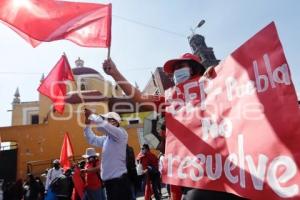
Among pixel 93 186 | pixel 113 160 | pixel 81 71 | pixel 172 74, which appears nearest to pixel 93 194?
pixel 93 186

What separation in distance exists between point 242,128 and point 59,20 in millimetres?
3038

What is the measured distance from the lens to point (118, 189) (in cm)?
487

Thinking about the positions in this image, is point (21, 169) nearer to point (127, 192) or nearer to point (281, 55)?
point (127, 192)

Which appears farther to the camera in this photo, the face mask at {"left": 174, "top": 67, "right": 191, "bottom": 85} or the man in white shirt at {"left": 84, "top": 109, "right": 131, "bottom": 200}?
the man in white shirt at {"left": 84, "top": 109, "right": 131, "bottom": 200}

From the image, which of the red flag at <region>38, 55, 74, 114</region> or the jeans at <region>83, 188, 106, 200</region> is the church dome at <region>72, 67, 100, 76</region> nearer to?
the red flag at <region>38, 55, 74, 114</region>

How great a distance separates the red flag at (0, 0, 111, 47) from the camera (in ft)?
14.9

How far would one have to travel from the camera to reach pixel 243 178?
236cm

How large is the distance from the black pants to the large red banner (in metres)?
1.94

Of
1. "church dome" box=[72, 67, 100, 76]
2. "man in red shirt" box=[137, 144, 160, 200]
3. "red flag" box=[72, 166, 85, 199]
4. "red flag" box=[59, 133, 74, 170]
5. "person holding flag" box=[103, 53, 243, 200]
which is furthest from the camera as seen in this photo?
"church dome" box=[72, 67, 100, 76]

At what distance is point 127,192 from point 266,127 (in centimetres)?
304

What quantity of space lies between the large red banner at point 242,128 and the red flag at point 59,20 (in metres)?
1.84

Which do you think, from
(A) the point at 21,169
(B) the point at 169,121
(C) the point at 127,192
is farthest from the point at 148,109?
(A) the point at 21,169

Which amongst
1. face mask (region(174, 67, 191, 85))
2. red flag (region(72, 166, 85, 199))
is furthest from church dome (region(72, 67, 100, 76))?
face mask (region(174, 67, 191, 85))

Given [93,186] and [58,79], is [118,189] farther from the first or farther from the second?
[58,79]
